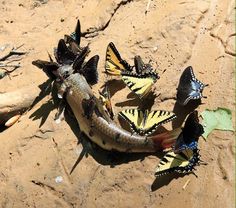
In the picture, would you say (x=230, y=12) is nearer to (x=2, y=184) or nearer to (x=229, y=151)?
(x=229, y=151)

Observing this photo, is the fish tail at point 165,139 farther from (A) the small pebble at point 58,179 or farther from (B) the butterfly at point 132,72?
(A) the small pebble at point 58,179

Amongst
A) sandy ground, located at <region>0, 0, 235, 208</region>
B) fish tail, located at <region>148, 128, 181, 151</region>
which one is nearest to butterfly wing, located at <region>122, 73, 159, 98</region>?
Result: sandy ground, located at <region>0, 0, 235, 208</region>

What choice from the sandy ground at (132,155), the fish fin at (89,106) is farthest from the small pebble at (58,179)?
the fish fin at (89,106)

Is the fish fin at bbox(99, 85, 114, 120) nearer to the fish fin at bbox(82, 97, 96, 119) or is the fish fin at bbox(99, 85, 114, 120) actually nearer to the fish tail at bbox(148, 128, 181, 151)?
the fish fin at bbox(82, 97, 96, 119)

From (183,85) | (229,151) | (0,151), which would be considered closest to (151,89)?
(183,85)

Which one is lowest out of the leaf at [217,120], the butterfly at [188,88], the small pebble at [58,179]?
the small pebble at [58,179]

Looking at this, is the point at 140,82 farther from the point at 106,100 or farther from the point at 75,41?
the point at 75,41
